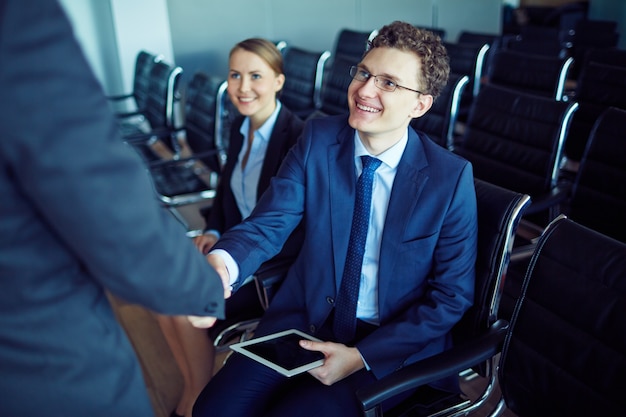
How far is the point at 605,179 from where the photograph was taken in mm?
2146

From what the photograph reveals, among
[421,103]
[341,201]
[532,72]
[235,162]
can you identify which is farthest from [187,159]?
[532,72]

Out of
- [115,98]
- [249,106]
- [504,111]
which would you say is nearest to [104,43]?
[115,98]

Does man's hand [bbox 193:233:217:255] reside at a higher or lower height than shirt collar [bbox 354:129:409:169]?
lower

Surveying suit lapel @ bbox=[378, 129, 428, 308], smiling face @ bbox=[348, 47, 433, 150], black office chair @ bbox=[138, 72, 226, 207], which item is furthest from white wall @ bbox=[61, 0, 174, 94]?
suit lapel @ bbox=[378, 129, 428, 308]

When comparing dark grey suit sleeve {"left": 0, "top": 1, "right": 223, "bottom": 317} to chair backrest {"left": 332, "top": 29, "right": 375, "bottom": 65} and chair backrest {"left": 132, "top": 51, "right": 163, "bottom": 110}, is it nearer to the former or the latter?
chair backrest {"left": 132, "top": 51, "right": 163, "bottom": 110}

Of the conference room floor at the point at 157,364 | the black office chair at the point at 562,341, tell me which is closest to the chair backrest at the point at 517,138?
the conference room floor at the point at 157,364

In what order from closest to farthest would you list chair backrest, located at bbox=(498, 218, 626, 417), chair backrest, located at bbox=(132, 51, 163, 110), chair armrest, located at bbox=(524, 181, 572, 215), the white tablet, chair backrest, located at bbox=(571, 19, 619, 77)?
chair backrest, located at bbox=(498, 218, 626, 417)
the white tablet
chair armrest, located at bbox=(524, 181, 572, 215)
chair backrest, located at bbox=(132, 51, 163, 110)
chair backrest, located at bbox=(571, 19, 619, 77)

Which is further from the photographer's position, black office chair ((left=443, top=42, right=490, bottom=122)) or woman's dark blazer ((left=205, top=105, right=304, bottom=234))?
black office chair ((left=443, top=42, right=490, bottom=122))

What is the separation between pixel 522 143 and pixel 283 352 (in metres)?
1.47

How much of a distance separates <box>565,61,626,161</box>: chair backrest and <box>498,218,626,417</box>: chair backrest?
2.05m

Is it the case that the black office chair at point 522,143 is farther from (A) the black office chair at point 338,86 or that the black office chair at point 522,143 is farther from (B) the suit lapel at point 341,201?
(A) the black office chair at point 338,86

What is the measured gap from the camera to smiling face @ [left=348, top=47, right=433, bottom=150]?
1547mm

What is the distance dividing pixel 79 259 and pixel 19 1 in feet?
1.20

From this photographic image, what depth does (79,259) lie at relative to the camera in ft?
2.83
